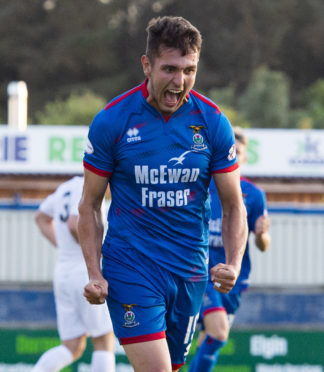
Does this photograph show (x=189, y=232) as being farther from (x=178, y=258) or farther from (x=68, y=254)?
(x=68, y=254)

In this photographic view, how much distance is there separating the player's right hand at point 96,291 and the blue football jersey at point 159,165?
0.70ft

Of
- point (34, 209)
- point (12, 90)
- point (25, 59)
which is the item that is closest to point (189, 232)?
point (34, 209)

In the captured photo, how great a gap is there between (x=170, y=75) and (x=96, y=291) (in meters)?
0.98

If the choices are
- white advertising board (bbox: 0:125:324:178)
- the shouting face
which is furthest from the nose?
white advertising board (bbox: 0:125:324:178)

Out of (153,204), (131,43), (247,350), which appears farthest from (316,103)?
(153,204)

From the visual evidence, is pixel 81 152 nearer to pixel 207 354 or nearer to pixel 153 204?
pixel 207 354

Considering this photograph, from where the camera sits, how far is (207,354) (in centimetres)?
689

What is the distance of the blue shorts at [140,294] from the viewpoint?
4266 mm

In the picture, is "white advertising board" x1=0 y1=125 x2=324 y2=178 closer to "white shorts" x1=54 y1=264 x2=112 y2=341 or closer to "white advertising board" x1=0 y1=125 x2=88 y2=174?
"white advertising board" x1=0 y1=125 x2=88 y2=174

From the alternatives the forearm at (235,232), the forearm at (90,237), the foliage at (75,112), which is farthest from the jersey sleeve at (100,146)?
the foliage at (75,112)

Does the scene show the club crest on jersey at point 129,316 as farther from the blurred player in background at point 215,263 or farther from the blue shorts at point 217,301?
the blue shorts at point 217,301

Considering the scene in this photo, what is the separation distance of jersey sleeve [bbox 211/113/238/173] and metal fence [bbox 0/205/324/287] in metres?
13.8

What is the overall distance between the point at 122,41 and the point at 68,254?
134 feet

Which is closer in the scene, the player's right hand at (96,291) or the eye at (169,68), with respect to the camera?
the eye at (169,68)
